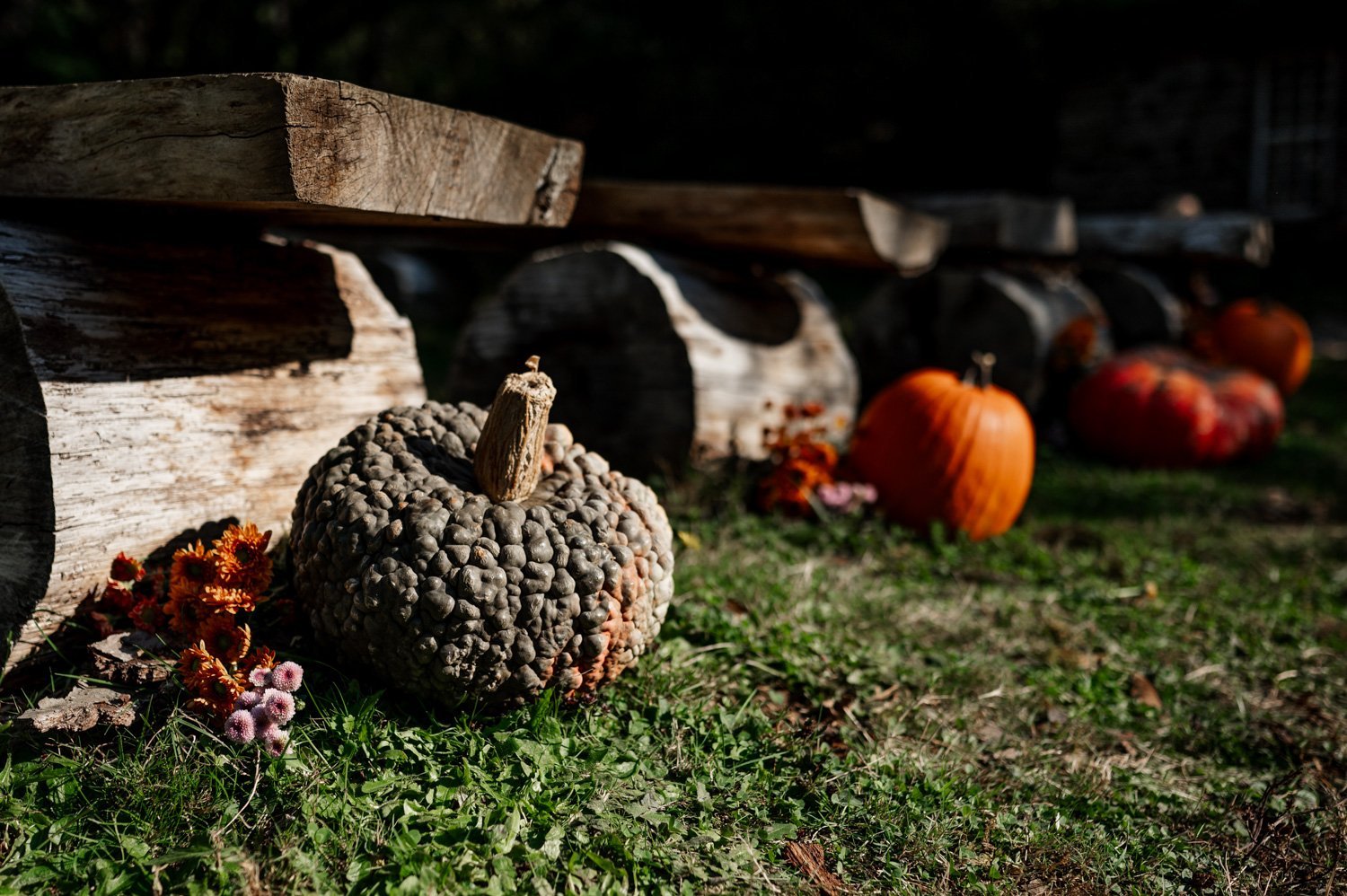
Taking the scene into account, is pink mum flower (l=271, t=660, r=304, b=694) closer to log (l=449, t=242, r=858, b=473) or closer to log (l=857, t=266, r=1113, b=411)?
log (l=449, t=242, r=858, b=473)

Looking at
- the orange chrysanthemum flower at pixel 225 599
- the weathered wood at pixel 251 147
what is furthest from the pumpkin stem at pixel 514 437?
the orange chrysanthemum flower at pixel 225 599

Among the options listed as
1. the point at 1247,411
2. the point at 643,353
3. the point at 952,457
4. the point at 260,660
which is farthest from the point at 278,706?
the point at 1247,411

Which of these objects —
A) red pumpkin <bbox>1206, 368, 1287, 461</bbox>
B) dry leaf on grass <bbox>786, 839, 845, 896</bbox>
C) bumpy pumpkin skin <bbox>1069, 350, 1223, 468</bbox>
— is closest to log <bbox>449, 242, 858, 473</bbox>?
dry leaf on grass <bbox>786, 839, 845, 896</bbox>

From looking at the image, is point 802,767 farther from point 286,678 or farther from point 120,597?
point 120,597

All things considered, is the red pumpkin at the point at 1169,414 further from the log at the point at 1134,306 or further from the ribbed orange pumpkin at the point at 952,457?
the ribbed orange pumpkin at the point at 952,457

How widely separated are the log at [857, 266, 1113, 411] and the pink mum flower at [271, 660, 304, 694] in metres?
4.43

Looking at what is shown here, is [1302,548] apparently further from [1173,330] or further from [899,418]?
[1173,330]

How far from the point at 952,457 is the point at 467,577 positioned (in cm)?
244

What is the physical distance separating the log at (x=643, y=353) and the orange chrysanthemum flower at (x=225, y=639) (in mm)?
1925

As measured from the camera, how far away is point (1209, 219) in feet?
22.4

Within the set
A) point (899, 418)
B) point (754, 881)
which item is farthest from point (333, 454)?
point (899, 418)

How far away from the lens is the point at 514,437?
219 centimetres

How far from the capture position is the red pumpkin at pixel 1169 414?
5504 millimetres

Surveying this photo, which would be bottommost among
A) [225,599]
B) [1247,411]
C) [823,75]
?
[1247,411]
